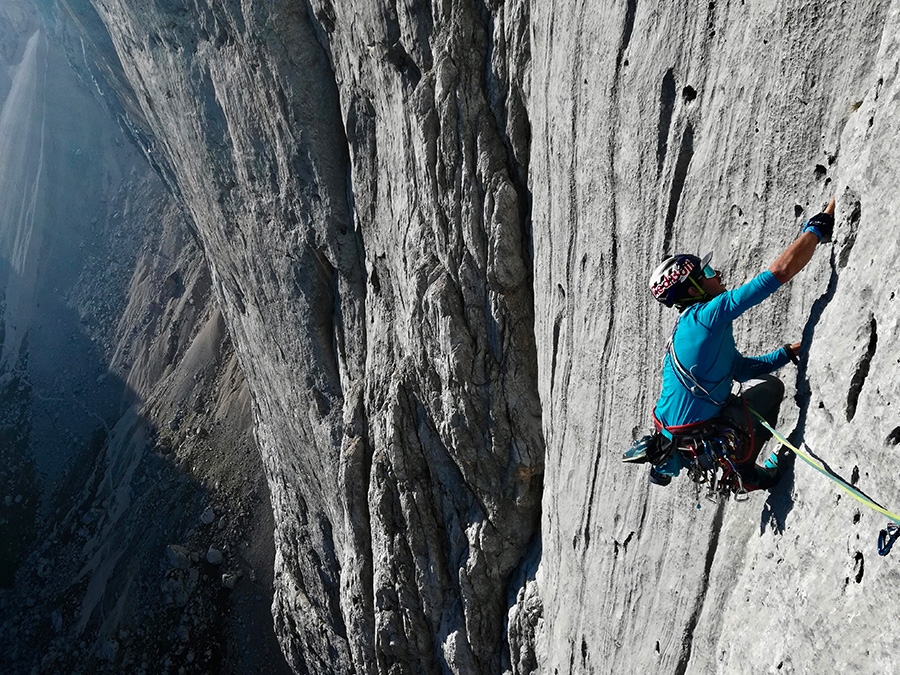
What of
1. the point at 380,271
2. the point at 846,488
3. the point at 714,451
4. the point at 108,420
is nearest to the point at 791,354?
the point at 714,451

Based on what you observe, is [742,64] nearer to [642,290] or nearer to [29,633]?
[642,290]

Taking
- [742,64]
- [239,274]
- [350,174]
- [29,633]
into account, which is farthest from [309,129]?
[29,633]

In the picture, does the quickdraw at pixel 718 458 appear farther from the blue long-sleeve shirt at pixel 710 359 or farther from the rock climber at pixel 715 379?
the blue long-sleeve shirt at pixel 710 359

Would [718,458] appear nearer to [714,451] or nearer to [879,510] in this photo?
[714,451]

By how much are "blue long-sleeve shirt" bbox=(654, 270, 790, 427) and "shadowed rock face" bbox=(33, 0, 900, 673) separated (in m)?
0.34

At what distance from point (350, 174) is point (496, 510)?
699 cm

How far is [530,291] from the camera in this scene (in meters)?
9.12

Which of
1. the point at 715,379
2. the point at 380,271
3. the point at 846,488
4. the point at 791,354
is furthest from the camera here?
the point at 380,271

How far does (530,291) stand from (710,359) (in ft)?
16.6

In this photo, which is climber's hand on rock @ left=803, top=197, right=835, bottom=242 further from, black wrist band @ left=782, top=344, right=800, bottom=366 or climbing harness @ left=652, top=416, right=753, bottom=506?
climbing harness @ left=652, top=416, right=753, bottom=506

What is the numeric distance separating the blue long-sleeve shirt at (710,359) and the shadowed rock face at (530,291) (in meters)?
0.34

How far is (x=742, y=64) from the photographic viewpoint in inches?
174

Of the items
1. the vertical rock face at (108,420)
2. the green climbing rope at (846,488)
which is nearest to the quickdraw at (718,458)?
the green climbing rope at (846,488)

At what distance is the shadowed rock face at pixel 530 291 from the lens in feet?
12.2
